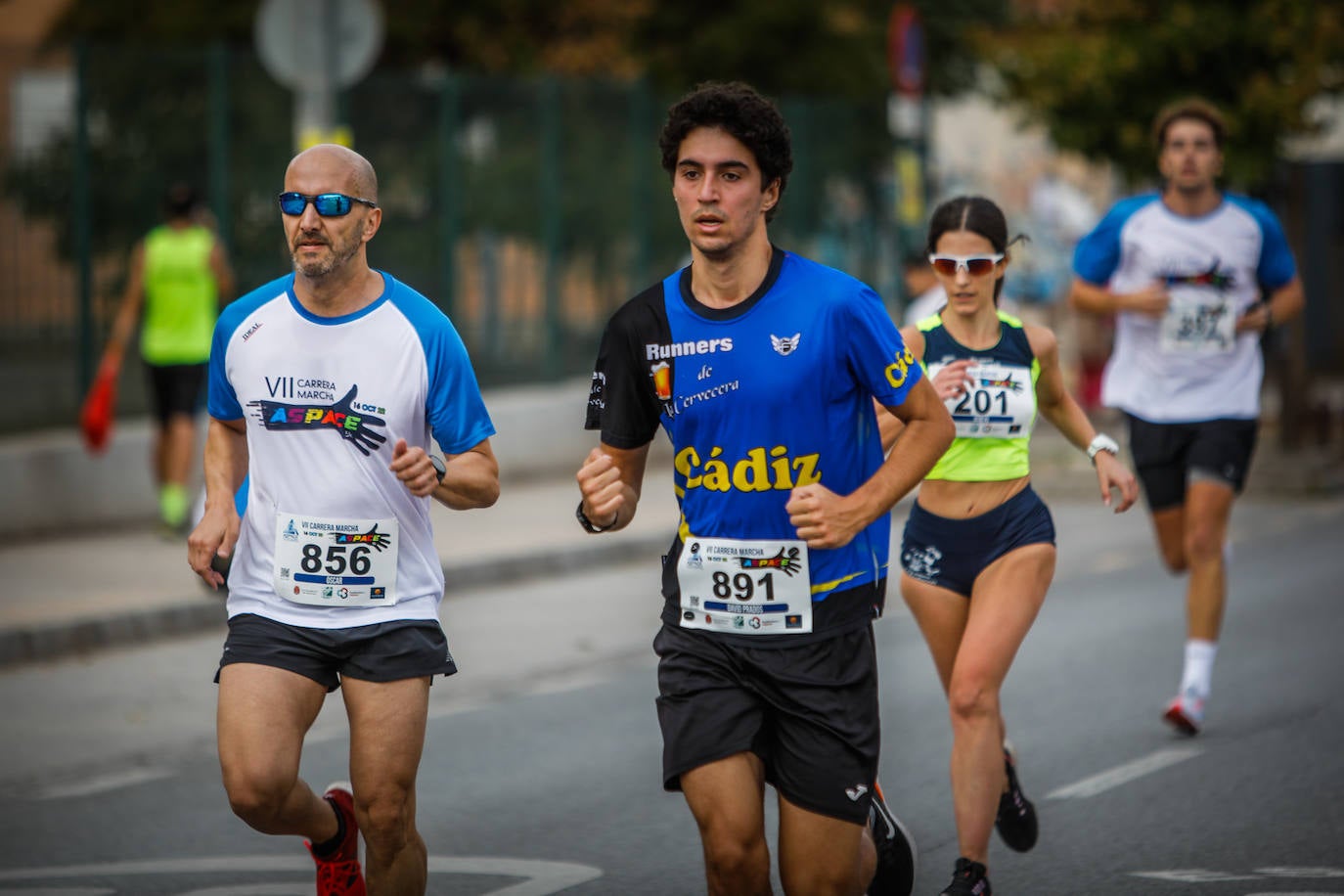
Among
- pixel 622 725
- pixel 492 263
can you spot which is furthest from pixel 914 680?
pixel 492 263

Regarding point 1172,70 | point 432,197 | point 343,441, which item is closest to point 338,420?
point 343,441

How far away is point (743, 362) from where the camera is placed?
451cm

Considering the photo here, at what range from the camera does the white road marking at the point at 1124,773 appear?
7.04 meters

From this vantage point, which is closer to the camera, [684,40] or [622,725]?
[622,725]

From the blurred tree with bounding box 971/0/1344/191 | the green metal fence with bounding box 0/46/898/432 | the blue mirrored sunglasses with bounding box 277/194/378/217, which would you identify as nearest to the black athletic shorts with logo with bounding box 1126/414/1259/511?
the blue mirrored sunglasses with bounding box 277/194/378/217

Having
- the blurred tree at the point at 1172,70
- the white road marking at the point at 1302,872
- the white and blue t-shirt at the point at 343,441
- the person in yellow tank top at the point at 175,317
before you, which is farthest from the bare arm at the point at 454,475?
the blurred tree at the point at 1172,70

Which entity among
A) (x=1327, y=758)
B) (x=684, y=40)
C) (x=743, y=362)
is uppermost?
(x=684, y=40)

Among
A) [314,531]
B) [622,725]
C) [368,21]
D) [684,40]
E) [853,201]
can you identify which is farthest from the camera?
[684,40]

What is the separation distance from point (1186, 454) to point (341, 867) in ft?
13.9

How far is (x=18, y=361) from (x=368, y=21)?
3.11 metres

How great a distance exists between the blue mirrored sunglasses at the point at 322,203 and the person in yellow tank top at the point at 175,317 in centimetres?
819

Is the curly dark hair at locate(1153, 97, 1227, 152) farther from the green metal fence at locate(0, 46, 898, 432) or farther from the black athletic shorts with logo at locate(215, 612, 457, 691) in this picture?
the green metal fence at locate(0, 46, 898, 432)

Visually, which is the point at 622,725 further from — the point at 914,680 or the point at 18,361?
the point at 18,361

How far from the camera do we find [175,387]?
1308 cm
